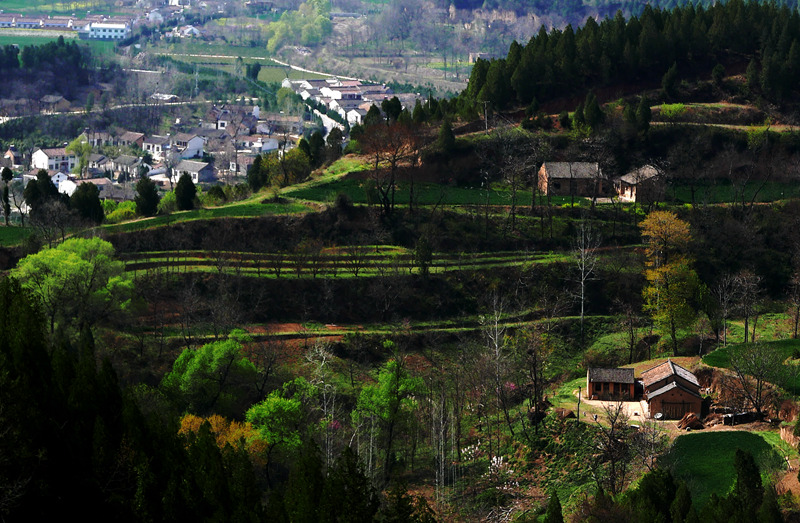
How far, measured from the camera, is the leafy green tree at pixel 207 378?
48.8 meters

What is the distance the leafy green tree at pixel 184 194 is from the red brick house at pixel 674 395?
30.6m

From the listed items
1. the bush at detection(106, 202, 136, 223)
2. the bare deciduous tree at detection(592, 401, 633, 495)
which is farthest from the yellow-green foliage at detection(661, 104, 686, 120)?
the bare deciduous tree at detection(592, 401, 633, 495)

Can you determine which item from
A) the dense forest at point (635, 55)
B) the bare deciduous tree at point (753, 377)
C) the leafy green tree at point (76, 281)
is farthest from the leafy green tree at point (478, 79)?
the bare deciduous tree at point (753, 377)

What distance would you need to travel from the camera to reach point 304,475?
107 ft

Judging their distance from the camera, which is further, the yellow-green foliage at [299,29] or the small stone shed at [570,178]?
the yellow-green foliage at [299,29]

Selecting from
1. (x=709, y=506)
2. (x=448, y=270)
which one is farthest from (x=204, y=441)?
(x=448, y=270)

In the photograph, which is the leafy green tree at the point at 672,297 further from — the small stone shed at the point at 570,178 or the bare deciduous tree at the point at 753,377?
the small stone shed at the point at 570,178

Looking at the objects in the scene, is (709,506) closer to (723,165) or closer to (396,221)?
(396,221)

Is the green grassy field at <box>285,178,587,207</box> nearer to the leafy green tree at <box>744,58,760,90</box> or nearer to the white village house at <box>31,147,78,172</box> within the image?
the leafy green tree at <box>744,58,760,90</box>

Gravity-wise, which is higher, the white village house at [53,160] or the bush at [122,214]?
the bush at [122,214]

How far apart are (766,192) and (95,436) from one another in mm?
47201

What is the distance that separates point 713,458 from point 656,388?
230 inches

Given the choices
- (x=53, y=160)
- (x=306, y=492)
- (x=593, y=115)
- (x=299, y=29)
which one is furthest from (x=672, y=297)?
(x=299, y=29)

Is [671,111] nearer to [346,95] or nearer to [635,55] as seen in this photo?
[635,55]
